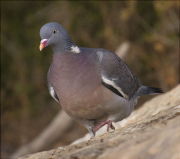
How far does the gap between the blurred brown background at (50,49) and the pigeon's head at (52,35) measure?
3.86m

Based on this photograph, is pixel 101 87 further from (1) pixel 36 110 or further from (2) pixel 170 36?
(1) pixel 36 110

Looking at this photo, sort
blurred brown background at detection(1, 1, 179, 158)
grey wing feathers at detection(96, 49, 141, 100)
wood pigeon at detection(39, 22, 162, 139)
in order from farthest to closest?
blurred brown background at detection(1, 1, 179, 158) < grey wing feathers at detection(96, 49, 141, 100) < wood pigeon at detection(39, 22, 162, 139)

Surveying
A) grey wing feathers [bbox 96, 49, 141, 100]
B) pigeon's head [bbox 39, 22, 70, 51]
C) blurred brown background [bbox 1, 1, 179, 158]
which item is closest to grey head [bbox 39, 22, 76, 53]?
pigeon's head [bbox 39, 22, 70, 51]

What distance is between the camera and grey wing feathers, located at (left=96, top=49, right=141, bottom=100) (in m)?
3.47

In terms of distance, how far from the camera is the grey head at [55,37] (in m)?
3.26

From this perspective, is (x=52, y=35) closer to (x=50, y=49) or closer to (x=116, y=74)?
(x=116, y=74)

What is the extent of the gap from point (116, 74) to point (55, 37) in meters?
0.94

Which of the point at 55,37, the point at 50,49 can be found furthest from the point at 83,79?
the point at 50,49

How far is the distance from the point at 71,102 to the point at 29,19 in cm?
553

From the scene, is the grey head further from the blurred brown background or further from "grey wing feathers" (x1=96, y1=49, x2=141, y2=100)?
the blurred brown background

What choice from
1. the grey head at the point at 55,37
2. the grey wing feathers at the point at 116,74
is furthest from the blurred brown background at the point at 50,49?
the grey head at the point at 55,37

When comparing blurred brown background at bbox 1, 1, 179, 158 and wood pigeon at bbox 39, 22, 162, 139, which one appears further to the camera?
blurred brown background at bbox 1, 1, 179, 158

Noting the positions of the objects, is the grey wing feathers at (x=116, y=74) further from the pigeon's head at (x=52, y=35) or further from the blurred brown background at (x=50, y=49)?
the blurred brown background at (x=50, y=49)

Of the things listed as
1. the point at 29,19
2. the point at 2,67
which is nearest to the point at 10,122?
the point at 2,67
